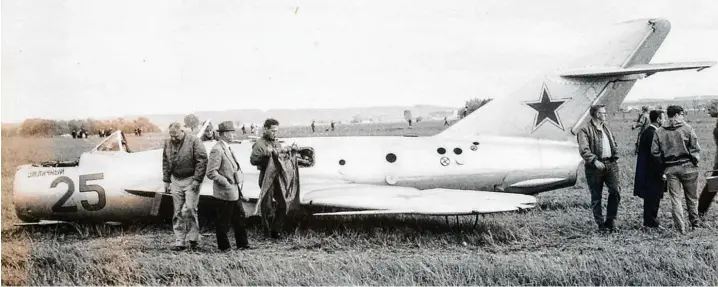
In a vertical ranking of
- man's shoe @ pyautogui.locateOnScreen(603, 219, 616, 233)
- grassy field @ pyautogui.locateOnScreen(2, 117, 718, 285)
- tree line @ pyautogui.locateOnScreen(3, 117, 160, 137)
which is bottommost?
grassy field @ pyautogui.locateOnScreen(2, 117, 718, 285)

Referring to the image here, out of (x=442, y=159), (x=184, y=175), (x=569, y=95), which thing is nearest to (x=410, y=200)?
(x=442, y=159)

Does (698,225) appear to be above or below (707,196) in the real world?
below

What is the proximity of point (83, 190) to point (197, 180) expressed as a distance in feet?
5.21

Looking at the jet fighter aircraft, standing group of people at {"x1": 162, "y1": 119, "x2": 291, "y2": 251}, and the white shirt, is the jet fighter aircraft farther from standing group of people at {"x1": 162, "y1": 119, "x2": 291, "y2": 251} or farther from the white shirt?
the white shirt

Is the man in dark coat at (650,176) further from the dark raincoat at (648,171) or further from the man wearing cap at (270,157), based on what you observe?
the man wearing cap at (270,157)

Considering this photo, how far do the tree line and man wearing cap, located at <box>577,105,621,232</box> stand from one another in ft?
14.3

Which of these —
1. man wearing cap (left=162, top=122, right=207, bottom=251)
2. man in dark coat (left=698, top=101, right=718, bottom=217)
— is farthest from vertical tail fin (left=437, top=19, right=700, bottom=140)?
man wearing cap (left=162, top=122, right=207, bottom=251)

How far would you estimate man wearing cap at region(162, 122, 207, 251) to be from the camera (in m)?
5.25

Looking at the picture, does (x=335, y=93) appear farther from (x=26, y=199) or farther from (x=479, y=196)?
(x=26, y=199)

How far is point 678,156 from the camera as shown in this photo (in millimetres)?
5414

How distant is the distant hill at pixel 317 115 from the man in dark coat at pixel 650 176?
223 centimetres

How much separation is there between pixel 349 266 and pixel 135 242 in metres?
2.23

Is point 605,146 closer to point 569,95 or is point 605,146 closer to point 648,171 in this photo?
point 648,171

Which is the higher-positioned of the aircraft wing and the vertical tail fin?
the vertical tail fin
